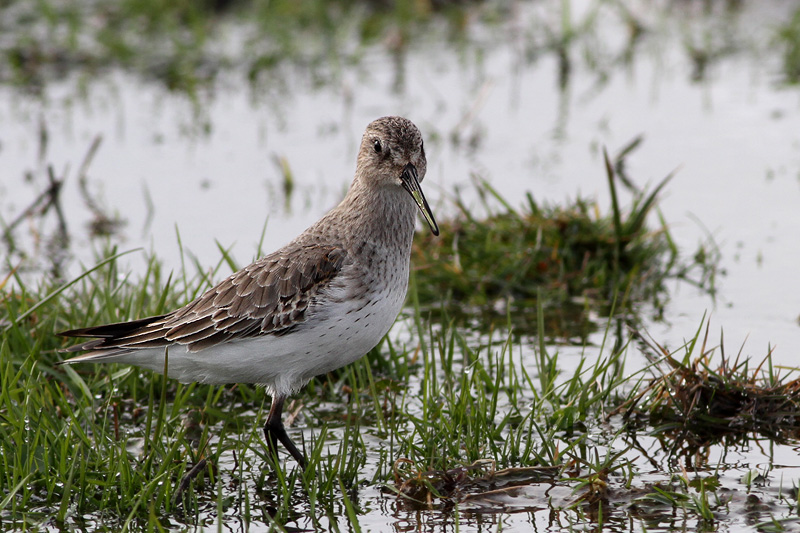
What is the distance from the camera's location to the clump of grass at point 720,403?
617 centimetres

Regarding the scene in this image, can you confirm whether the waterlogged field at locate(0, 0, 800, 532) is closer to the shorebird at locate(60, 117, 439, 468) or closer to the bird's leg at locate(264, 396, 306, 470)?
the bird's leg at locate(264, 396, 306, 470)

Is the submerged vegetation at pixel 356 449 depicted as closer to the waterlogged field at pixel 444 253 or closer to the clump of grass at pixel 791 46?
the waterlogged field at pixel 444 253

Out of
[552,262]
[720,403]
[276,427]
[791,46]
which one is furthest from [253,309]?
[791,46]

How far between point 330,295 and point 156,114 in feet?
25.4

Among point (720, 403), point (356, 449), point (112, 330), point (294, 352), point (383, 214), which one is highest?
point (383, 214)

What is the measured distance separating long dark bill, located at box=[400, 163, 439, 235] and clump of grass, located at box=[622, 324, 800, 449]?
1439 millimetres

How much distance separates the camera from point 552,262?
8547mm

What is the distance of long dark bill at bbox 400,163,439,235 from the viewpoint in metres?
5.98

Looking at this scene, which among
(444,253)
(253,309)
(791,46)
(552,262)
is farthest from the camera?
(791,46)

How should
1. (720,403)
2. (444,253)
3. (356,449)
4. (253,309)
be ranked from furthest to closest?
(444,253)
(720,403)
(253,309)
(356,449)

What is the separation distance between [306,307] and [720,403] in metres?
2.37

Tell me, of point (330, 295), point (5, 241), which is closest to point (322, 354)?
point (330, 295)

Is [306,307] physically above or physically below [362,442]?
above

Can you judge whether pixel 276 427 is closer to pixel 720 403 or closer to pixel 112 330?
pixel 112 330
